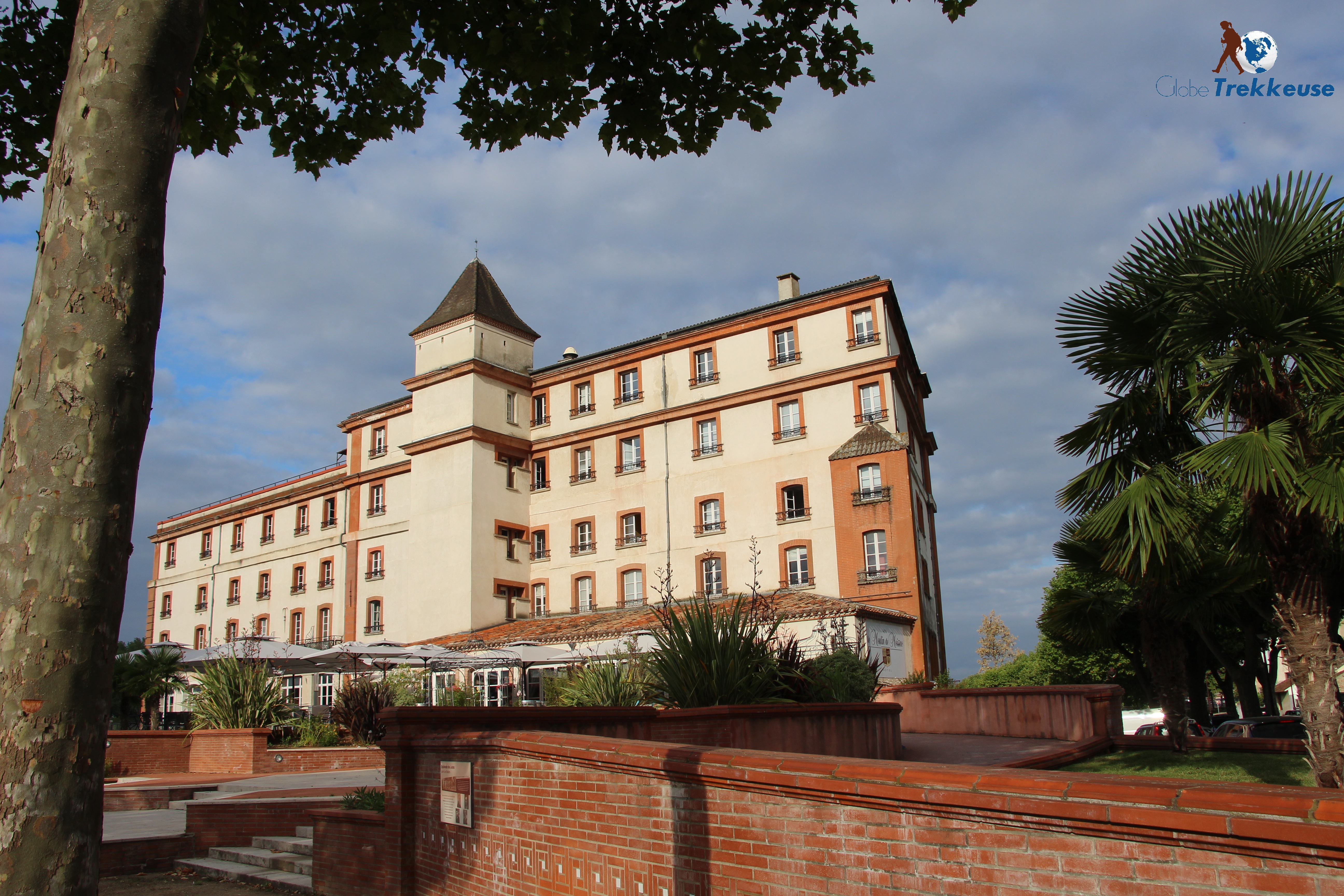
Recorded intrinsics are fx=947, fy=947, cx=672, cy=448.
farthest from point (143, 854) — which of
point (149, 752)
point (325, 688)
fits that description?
point (325, 688)

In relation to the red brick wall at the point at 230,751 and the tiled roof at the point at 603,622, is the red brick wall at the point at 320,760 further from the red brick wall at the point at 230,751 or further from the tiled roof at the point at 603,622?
the tiled roof at the point at 603,622

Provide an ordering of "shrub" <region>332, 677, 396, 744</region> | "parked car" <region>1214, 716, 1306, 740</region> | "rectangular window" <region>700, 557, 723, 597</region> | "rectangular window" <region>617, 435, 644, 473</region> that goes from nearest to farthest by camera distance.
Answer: "shrub" <region>332, 677, 396, 744</region>
"parked car" <region>1214, 716, 1306, 740</region>
"rectangular window" <region>700, 557, 723, 597</region>
"rectangular window" <region>617, 435, 644, 473</region>

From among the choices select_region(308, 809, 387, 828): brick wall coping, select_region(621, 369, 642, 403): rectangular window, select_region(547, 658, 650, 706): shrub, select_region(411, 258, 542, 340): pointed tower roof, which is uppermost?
select_region(411, 258, 542, 340): pointed tower roof

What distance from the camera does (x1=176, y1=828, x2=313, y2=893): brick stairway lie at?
31.0 feet

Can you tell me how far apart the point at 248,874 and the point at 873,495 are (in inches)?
1099

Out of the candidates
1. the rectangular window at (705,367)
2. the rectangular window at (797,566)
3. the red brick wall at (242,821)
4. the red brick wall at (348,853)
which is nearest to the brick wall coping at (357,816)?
the red brick wall at (348,853)

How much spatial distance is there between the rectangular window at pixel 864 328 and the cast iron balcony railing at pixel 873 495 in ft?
19.1

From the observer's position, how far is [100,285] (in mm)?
3279

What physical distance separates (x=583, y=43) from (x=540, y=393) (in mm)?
38756

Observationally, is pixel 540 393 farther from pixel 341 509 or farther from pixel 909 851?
pixel 909 851

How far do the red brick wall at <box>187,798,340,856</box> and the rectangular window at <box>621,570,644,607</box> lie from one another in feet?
95.4

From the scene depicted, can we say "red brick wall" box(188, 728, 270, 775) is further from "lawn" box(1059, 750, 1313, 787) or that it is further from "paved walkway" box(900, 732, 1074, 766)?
"lawn" box(1059, 750, 1313, 787)

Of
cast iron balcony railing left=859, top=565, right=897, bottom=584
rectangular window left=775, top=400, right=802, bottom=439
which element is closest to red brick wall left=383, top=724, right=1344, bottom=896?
cast iron balcony railing left=859, top=565, right=897, bottom=584

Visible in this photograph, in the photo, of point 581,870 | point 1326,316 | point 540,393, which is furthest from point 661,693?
point 540,393
